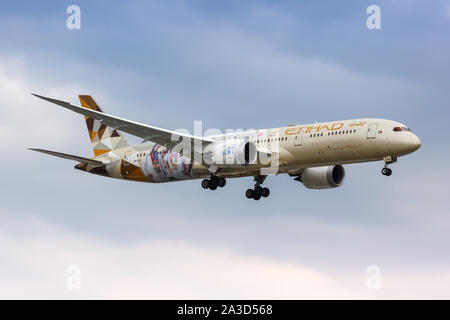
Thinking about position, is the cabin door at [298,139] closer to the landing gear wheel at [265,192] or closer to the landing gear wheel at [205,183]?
the landing gear wheel at [205,183]

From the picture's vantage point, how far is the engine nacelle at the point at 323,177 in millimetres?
61438

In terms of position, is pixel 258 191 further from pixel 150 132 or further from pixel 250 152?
Answer: pixel 150 132

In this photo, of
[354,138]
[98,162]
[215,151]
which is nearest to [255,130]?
[215,151]

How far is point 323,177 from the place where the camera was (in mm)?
61406

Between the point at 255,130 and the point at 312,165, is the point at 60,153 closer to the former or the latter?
the point at 255,130

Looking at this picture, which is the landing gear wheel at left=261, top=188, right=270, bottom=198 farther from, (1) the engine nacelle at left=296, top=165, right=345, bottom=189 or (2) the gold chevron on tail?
(2) the gold chevron on tail

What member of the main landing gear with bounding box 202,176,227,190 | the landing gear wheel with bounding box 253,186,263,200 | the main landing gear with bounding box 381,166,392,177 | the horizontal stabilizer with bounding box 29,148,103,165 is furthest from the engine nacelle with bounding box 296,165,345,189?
the horizontal stabilizer with bounding box 29,148,103,165

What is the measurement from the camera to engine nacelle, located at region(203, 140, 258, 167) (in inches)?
2176

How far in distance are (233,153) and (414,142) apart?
12206 mm

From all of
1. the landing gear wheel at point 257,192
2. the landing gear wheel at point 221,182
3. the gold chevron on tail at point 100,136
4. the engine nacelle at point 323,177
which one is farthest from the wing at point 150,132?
the engine nacelle at point 323,177

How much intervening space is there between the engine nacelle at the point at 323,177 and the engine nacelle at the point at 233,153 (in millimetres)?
7417

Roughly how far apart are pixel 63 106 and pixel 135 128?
6.42 meters

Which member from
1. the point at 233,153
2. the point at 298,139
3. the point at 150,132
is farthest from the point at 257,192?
the point at 150,132

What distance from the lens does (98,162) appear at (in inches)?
2539
